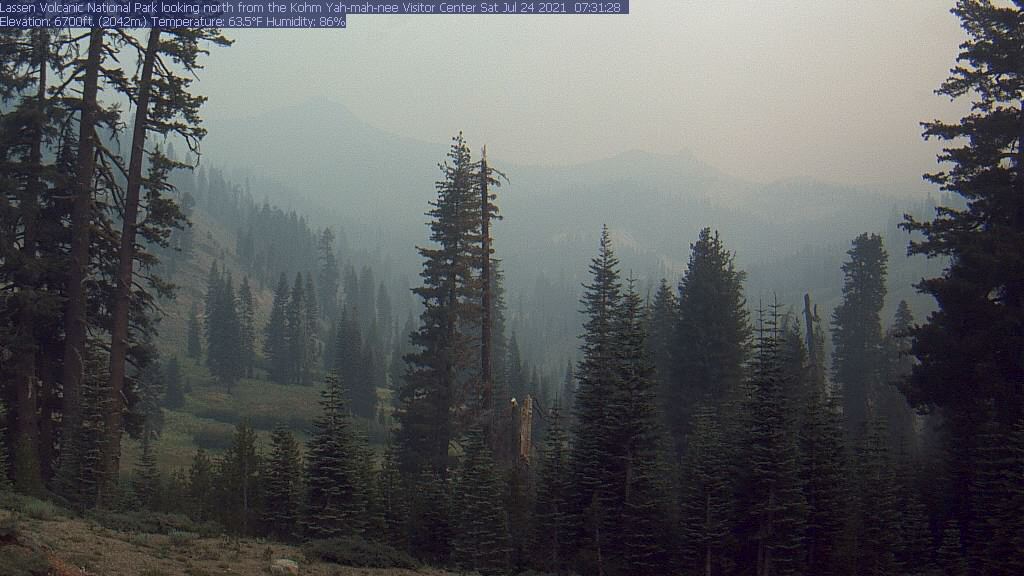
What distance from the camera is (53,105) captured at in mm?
20609

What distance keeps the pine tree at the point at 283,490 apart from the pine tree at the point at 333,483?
0.99 meters

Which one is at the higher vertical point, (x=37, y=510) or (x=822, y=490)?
(x=37, y=510)

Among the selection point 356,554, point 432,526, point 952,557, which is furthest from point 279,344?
point 952,557

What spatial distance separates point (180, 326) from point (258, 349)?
16272 millimetres

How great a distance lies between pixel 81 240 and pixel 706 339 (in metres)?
28.7

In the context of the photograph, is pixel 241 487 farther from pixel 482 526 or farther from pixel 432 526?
pixel 482 526

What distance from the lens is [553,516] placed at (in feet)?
68.1

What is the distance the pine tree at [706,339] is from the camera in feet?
125

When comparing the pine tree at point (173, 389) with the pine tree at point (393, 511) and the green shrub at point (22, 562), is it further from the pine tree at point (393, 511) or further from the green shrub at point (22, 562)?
the green shrub at point (22, 562)

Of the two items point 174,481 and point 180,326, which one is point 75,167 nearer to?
point 174,481

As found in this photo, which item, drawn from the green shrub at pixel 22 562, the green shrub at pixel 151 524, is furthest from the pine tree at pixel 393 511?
the green shrub at pixel 22 562

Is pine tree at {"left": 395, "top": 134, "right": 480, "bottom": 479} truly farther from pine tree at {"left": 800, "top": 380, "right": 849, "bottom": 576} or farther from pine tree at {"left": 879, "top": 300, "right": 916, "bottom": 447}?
pine tree at {"left": 879, "top": 300, "right": 916, "bottom": 447}

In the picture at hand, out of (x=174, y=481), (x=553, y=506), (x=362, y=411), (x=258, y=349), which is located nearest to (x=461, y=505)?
(x=553, y=506)

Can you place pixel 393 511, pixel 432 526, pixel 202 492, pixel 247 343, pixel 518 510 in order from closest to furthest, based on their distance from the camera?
pixel 393 511 → pixel 432 526 → pixel 518 510 → pixel 202 492 → pixel 247 343
